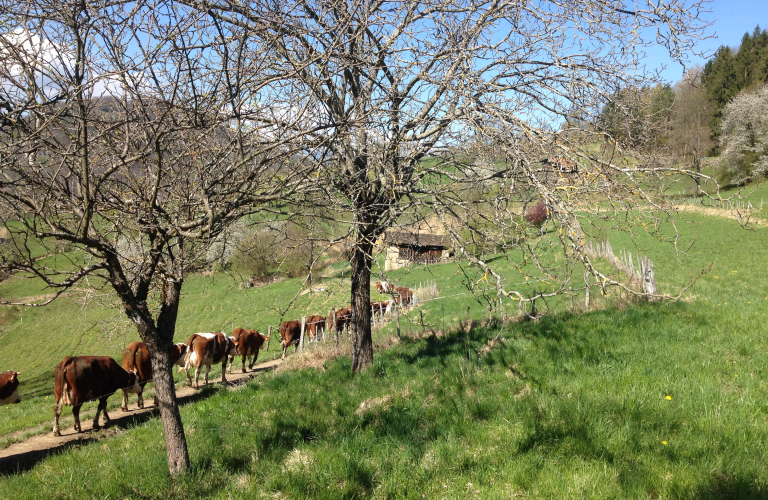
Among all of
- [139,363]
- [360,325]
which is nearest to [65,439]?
[139,363]

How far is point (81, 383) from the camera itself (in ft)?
28.0

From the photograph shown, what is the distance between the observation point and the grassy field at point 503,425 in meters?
3.53

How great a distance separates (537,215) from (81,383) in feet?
28.9

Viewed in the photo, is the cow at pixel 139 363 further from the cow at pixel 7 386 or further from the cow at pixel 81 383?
the cow at pixel 7 386

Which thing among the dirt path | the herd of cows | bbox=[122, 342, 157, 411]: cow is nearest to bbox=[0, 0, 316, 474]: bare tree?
the herd of cows

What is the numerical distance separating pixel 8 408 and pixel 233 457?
11966 millimetres

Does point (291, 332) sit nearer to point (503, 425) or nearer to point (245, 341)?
point (245, 341)

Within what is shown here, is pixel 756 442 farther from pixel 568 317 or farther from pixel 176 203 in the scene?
pixel 176 203

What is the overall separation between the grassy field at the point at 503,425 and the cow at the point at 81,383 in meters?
2.46

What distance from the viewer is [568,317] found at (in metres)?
7.91

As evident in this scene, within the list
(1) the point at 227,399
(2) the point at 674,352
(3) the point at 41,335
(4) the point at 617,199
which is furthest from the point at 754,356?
(3) the point at 41,335

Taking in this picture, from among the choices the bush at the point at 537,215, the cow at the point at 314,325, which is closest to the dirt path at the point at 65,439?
the cow at the point at 314,325

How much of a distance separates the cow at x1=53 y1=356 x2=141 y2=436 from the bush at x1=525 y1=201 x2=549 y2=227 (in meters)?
7.97

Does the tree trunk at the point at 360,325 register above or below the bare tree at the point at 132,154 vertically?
below
